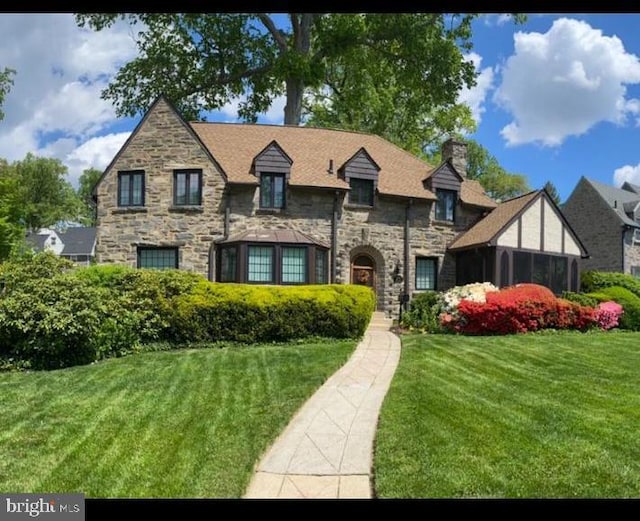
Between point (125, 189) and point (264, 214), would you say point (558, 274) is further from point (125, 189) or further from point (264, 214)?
point (125, 189)

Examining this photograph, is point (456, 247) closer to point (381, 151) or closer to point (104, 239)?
point (381, 151)

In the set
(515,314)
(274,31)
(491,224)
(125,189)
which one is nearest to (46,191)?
(274,31)

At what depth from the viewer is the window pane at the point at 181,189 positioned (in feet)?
61.6

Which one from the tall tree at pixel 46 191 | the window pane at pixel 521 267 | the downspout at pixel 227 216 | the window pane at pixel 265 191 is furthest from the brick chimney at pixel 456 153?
the tall tree at pixel 46 191

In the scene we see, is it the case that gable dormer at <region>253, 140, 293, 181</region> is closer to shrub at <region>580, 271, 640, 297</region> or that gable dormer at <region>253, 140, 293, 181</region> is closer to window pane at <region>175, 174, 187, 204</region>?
window pane at <region>175, 174, 187, 204</region>

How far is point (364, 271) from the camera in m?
20.6

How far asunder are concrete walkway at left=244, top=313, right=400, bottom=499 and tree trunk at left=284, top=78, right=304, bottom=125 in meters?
20.2

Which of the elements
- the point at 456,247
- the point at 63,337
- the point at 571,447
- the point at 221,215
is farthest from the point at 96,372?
the point at 456,247

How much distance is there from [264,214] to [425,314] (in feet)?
23.0

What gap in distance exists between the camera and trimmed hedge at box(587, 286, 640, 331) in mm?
17859

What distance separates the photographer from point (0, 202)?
23.2m

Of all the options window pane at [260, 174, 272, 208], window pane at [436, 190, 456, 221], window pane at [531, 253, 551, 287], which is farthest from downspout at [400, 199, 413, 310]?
window pane at [260, 174, 272, 208]

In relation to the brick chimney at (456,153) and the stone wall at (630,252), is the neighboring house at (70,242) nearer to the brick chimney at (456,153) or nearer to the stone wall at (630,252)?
the brick chimney at (456,153)
